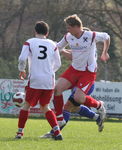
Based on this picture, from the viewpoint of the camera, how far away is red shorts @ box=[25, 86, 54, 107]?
31.9 feet

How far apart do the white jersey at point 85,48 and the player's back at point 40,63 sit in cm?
92

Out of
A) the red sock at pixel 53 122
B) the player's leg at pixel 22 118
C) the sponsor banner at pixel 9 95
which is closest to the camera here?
the red sock at pixel 53 122

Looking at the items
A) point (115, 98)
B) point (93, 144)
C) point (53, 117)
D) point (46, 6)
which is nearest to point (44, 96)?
point (53, 117)

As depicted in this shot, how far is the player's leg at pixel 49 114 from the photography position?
381 inches

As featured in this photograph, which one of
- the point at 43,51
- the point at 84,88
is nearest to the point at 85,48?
the point at 84,88

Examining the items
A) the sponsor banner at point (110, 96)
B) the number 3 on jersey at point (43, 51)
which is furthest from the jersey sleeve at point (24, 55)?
the sponsor banner at point (110, 96)

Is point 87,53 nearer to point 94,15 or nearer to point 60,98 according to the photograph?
point 60,98

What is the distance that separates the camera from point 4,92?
25188mm

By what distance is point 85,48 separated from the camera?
10.5 meters

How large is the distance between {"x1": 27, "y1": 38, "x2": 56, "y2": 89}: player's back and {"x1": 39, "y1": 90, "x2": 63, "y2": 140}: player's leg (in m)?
0.15

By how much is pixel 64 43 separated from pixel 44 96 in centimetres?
138

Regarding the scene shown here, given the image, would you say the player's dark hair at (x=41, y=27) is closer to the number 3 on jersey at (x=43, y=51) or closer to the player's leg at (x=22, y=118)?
the number 3 on jersey at (x=43, y=51)

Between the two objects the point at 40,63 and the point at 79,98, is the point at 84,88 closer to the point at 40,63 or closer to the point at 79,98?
the point at 79,98

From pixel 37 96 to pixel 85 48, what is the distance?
1374 mm
